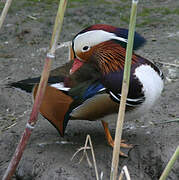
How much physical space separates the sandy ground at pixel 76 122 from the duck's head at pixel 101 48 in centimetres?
51

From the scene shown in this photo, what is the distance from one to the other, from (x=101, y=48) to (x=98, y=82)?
0.23 metres

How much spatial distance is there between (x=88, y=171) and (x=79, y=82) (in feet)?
1.79

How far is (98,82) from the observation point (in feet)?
7.79

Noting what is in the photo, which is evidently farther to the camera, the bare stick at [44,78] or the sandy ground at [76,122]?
the sandy ground at [76,122]

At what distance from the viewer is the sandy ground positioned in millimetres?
2502

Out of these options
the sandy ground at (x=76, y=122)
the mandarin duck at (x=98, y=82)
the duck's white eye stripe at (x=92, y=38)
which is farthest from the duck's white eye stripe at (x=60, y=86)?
the sandy ground at (x=76, y=122)

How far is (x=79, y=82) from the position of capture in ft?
8.02

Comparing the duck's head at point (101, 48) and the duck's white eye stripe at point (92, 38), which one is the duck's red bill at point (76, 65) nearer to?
the duck's head at point (101, 48)

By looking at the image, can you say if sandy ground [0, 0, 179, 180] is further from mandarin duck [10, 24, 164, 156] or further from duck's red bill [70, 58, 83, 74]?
duck's red bill [70, 58, 83, 74]

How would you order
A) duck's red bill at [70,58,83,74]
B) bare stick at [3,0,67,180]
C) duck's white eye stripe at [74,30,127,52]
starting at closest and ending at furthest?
1. bare stick at [3,0,67,180]
2. duck's white eye stripe at [74,30,127,52]
3. duck's red bill at [70,58,83,74]

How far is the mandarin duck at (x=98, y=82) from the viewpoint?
7.69 feet

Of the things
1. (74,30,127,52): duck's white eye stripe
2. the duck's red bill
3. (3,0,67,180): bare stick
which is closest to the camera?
(3,0,67,180): bare stick

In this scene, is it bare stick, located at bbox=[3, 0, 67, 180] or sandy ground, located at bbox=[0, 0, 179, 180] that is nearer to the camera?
bare stick, located at bbox=[3, 0, 67, 180]

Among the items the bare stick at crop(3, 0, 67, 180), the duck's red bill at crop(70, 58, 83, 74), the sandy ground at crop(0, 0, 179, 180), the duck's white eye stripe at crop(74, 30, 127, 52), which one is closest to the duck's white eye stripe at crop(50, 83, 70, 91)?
the duck's red bill at crop(70, 58, 83, 74)
